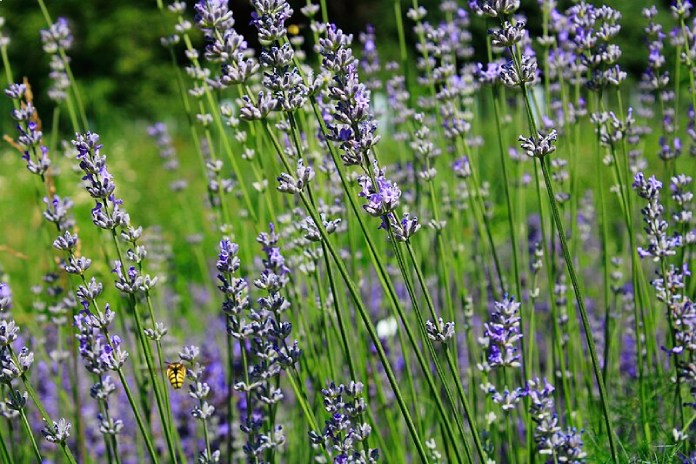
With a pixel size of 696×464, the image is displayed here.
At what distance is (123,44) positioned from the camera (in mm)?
15133

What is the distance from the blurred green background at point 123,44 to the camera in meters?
14.5

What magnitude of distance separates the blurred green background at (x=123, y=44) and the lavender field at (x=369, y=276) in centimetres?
1159

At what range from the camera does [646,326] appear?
2.11 metres

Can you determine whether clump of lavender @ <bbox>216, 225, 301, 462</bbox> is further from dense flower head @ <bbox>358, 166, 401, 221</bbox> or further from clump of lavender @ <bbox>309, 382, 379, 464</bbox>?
dense flower head @ <bbox>358, 166, 401, 221</bbox>

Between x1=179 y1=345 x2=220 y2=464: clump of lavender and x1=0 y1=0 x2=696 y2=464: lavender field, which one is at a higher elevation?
x1=0 y1=0 x2=696 y2=464: lavender field

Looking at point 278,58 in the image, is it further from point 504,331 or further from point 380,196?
point 504,331

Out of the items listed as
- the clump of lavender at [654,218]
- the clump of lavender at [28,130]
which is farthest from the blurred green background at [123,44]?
the clump of lavender at [654,218]

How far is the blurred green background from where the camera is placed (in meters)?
14.5

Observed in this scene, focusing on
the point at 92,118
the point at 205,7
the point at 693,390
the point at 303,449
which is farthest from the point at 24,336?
the point at 92,118

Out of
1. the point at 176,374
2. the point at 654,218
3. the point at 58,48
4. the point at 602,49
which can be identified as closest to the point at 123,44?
the point at 58,48

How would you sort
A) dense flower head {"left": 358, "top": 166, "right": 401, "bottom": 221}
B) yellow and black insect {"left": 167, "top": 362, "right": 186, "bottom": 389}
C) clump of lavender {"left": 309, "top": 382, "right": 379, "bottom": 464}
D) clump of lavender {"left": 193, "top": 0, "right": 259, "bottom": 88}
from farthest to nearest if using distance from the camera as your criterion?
yellow and black insect {"left": 167, "top": 362, "right": 186, "bottom": 389} < clump of lavender {"left": 309, "top": 382, "right": 379, "bottom": 464} < clump of lavender {"left": 193, "top": 0, "right": 259, "bottom": 88} < dense flower head {"left": 358, "top": 166, "right": 401, "bottom": 221}

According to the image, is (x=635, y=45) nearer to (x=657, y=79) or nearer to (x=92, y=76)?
(x=92, y=76)

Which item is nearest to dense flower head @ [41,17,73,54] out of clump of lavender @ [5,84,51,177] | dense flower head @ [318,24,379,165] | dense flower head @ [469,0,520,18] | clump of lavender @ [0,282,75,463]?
clump of lavender @ [5,84,51,177]

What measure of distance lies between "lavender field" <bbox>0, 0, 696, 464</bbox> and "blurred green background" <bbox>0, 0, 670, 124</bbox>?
1159 centimetres
